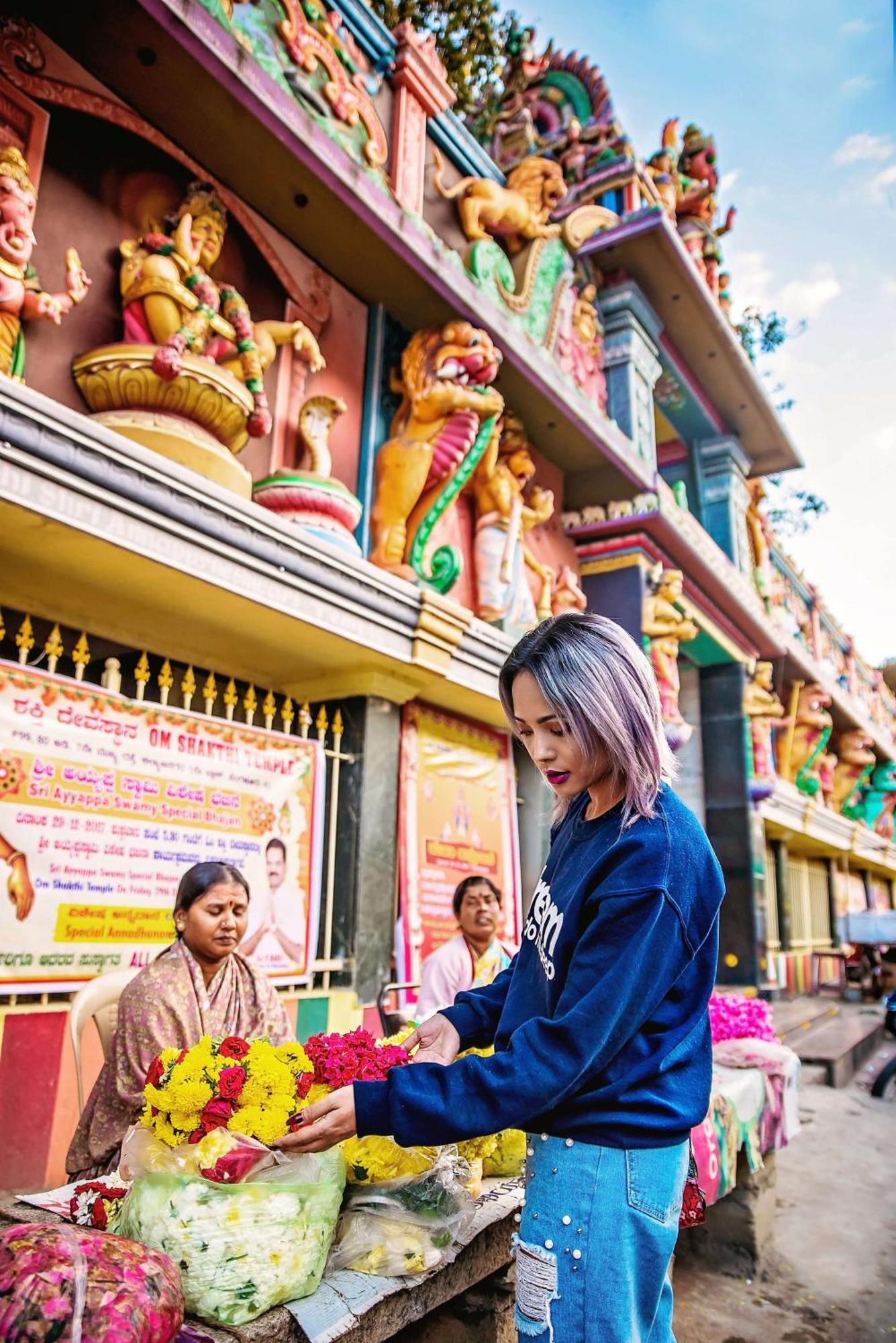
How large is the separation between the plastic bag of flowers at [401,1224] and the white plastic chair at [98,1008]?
4.54ft

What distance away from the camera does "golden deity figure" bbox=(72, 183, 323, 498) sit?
3504 mm

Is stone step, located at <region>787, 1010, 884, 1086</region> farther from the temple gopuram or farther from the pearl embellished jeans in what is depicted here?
the pearl embellished jeans

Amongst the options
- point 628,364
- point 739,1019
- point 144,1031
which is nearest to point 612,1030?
point 144,1031

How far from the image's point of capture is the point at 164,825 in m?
3.69

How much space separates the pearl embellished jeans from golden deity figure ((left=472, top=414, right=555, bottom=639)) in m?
4.74

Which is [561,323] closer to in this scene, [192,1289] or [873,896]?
[192,1289]

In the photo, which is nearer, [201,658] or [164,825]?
[164,825]

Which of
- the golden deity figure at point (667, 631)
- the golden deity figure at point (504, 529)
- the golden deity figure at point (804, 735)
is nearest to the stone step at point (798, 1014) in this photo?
→ the golden deity figure at point (667, 631)

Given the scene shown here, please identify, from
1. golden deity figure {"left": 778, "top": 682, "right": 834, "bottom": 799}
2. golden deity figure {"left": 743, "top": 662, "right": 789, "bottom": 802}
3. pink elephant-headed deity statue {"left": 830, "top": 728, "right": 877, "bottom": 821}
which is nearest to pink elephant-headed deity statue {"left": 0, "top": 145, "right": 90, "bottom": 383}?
golden deity figure {"left": 743, "top": 662, "right": 789, "bottom": 802}

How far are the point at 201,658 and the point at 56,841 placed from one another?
4.57 feet

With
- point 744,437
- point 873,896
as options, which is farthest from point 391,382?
point 873,896

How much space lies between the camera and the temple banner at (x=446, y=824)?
16.2ft

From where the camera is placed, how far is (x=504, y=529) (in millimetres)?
5906

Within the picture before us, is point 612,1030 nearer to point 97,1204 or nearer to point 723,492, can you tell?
point 97,1204
